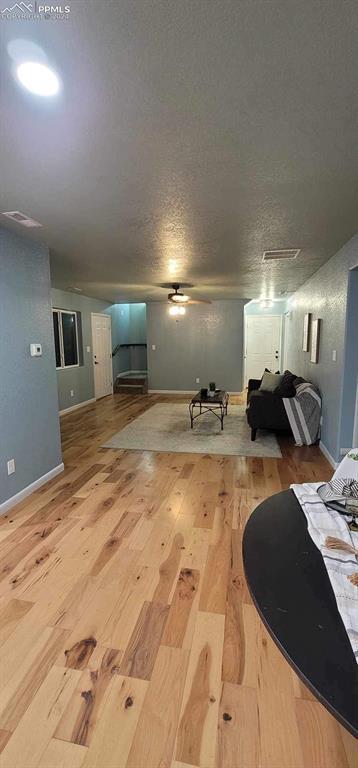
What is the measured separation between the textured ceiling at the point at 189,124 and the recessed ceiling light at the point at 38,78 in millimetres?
39

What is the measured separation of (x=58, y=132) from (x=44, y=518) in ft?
8.40

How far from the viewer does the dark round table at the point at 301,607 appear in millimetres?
610

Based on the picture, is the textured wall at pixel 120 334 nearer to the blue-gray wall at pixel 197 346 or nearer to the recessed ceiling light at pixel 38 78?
the blue-gray wall at pixel 197 346

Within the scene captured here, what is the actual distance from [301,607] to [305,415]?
3811 millimetres

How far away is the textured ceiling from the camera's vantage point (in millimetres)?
1029

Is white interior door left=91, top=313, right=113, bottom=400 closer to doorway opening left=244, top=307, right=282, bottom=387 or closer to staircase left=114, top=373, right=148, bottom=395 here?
staircase left=114, top=373, right=148, bottom=395

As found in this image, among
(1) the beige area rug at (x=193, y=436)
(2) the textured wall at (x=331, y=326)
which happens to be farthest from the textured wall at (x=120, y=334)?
(2) the textured wall at (x=331, y=326)

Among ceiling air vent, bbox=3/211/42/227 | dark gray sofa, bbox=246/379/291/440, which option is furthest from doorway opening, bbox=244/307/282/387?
ceiling air vent, bbox=3/211/42/227

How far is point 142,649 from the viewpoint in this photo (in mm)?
1551

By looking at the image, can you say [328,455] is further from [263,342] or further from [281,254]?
[263,342]

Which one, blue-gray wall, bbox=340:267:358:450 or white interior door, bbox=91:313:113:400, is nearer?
blue-gray wall, bbox=340:267:358:450

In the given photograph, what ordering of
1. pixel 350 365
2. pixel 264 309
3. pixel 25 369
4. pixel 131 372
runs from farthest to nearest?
pixel 131 372 → pixel 264 309 → pixel 350 365 → pixel 25 369

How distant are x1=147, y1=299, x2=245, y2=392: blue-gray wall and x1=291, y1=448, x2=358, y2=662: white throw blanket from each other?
6.79 metres

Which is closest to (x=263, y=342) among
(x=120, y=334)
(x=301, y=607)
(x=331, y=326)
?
(x=120, y=334)
